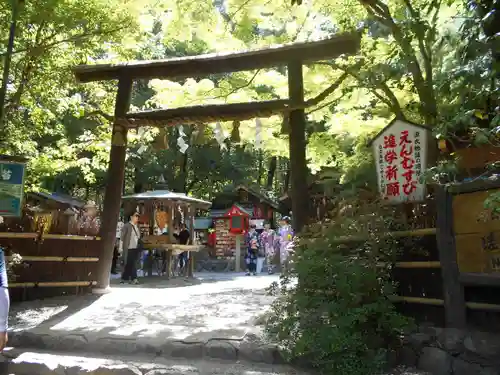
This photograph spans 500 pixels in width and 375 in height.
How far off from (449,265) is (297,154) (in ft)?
13.0

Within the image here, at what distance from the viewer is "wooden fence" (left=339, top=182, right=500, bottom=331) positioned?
461 centimetres

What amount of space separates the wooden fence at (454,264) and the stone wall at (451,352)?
225 millimetres

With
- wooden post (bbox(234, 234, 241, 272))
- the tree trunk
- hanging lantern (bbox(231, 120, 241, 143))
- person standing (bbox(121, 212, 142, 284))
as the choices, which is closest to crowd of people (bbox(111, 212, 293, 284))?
person standing (bbox(121, 212, 142, 284))

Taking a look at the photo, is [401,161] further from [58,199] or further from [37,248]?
[58,199]

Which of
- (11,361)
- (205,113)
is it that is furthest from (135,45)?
(11,361)

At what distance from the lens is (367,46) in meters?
9.70

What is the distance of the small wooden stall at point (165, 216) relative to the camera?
48.2 ft

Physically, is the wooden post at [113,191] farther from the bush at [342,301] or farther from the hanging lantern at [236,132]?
the bush at [342,301]

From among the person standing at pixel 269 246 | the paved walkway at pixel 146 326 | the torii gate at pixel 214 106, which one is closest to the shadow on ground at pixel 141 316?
the paved walkway at pixel 146 326

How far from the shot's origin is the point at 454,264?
4746mm

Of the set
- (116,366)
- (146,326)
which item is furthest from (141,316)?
(116,366)

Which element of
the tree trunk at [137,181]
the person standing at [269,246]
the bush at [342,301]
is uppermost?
the tree trunk at [137,181]

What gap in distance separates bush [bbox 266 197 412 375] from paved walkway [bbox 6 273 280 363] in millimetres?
567

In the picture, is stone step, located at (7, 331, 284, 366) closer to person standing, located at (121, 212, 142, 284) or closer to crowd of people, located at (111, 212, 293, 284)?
person standing, located at (121, 212, 142, 284)
